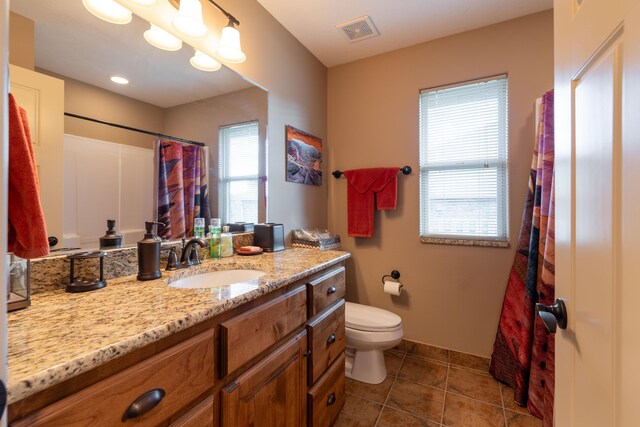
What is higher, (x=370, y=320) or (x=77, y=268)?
(x=77, y=268)

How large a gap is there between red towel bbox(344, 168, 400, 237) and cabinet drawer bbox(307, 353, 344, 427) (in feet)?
3.58

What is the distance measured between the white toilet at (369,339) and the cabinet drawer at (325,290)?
43 centimetres

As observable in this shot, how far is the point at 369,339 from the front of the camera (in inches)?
69.7

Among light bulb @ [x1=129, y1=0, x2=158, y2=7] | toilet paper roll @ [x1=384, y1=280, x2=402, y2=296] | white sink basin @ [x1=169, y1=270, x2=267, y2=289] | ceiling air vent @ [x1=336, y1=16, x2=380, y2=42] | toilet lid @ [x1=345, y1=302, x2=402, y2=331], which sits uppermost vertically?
ceiling air vent @ [x1=336, y1=16, x2=380, y2=42]

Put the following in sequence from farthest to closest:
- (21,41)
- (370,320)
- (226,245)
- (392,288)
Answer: (392,288) → (370,320) → (226,245) → (21,41)

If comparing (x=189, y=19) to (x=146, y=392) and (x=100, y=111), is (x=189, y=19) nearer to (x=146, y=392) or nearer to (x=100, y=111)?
(x=100, y=111)

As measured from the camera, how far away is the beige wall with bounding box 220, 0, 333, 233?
1744 millimetres

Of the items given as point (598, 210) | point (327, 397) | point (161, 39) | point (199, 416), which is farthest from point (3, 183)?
point (327, 397)

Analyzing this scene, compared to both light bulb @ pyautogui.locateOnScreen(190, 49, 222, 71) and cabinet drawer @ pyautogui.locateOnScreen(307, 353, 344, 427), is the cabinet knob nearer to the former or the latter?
cabinet drawer @ pyautogui.locateOnScreen(307, 353, 344, 427)

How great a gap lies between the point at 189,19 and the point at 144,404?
150cm

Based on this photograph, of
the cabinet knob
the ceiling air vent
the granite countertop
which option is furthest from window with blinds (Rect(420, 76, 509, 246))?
the granite countertop

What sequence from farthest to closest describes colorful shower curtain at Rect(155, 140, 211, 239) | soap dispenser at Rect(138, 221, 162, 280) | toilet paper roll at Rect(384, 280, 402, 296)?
toilet paper roll at Rect(384, 280, 402, 296) < colorful shower curtain at Rect(155, 140, 211, 239) < soap dispenser at Rect(138, 221, 162, 280)

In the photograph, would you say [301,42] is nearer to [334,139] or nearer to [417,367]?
[334,139]

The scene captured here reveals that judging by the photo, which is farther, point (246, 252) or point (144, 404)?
point (246, 252)
